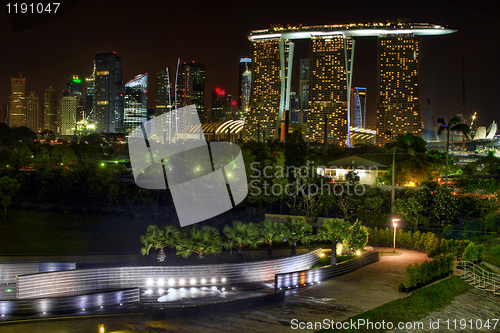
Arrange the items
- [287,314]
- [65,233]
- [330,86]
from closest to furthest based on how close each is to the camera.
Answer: [287,314] < [65,233] < [330,86]

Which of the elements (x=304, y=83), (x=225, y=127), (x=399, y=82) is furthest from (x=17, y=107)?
(x=399, y=82)

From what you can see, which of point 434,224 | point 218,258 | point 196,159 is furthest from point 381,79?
point 218,258

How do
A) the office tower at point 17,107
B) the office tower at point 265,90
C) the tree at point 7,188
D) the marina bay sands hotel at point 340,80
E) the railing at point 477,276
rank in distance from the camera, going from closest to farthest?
1. the railing at point 477,276
2. the tree at point 7,188
3. the marina bay sands hotel at point 340,80
4. the office tower at point 265,90
5. the office tower at point 17,107

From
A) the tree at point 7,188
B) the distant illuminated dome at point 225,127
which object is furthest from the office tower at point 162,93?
the tree at point 7,188

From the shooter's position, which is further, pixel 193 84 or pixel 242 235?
pixel 193 84

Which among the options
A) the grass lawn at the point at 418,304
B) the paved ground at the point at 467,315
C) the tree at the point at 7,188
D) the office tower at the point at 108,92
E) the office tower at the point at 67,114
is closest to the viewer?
the grass lawn at the point at 418,304

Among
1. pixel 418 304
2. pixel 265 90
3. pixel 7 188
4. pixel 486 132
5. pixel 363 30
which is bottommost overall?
pixel 418 304

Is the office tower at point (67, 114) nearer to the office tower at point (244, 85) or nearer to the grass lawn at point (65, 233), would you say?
the office tower at point (244, 85)

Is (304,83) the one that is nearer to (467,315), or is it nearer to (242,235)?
(242,235)
